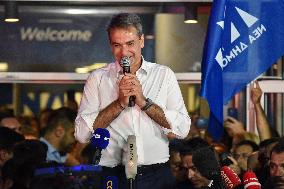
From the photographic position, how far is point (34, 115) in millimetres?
9961

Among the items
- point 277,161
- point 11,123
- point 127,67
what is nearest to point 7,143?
point 11,123

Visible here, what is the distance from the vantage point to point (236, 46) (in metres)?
8.65

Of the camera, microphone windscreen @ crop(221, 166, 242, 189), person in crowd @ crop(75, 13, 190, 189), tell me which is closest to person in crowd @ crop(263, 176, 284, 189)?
microphone windscreen @ crop(221, 166, 242, 189)

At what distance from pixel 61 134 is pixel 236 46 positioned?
2.03 meters

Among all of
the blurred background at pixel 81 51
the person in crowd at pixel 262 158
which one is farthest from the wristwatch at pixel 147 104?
the blurred background at pixel 81 51

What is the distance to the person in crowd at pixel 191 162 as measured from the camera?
24.5 ft

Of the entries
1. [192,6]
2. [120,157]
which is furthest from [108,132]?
[192,6]

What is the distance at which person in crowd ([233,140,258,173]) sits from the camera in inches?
370

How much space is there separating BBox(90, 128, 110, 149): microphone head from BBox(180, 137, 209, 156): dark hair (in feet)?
6.71

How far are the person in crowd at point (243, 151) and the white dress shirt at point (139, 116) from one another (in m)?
2.63

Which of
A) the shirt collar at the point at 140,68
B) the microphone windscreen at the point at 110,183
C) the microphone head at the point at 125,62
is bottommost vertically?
the microphone windscreen at the point at 110,183

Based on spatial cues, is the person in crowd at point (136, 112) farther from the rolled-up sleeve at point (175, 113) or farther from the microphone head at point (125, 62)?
the microphone head at point (125, 62)

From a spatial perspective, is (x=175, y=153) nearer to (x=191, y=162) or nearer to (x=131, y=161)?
(x=191, y=162)

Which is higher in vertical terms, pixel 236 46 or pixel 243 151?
pixel 236 46
